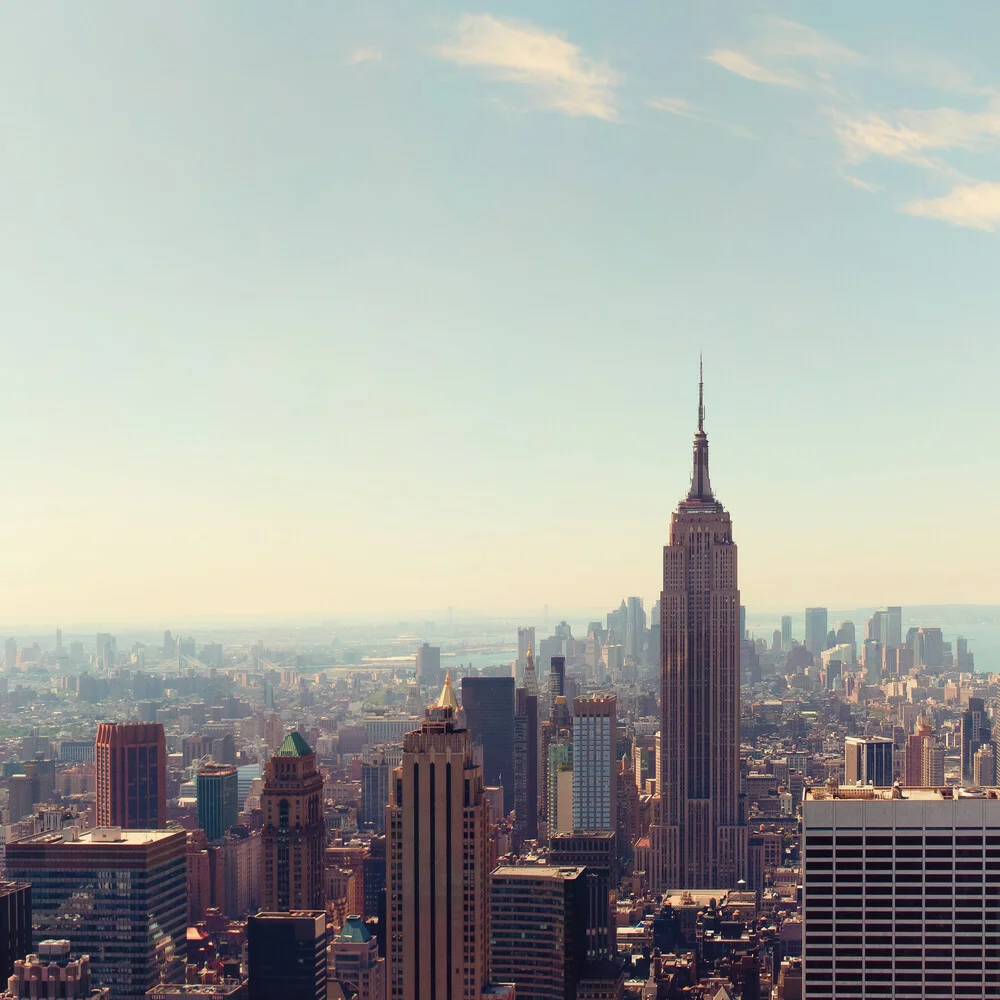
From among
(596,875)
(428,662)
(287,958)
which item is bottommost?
(596,875)

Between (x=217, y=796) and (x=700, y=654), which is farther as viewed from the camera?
(x=700, y=654)

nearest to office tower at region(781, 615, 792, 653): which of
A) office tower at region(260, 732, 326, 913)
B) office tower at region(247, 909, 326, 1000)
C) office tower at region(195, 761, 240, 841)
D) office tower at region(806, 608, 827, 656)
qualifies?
office tower at region(806, 608, 827, 656)

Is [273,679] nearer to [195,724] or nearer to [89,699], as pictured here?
[195,724]

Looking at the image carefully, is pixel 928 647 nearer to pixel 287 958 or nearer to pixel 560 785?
pixel 560 785

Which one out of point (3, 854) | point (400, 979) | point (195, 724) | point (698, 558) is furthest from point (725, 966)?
point (698, 558)

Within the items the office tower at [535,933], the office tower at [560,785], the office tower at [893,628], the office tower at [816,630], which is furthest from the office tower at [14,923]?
the office tower at [816,630]

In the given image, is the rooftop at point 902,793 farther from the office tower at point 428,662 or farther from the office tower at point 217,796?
the office tower at point 428,662

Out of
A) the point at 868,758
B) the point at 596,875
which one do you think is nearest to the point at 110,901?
the point at 596,875
